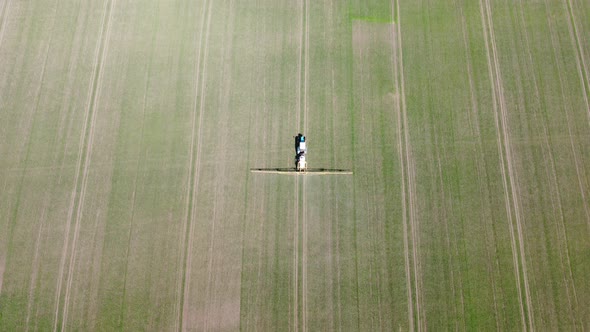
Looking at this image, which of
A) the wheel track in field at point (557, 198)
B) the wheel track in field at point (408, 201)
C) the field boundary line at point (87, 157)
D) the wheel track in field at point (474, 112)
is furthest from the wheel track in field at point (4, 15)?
the wheel track in field at point (557, 198)

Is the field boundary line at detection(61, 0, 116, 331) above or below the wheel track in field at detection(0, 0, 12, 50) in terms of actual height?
below

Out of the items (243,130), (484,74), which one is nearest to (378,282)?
(243,130)

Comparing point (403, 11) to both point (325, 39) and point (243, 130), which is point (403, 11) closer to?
point (325, 39)

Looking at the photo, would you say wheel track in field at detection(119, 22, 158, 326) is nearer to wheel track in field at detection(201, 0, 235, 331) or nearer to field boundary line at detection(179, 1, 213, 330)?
field boundary line at detection(179, 1, 213, 330)

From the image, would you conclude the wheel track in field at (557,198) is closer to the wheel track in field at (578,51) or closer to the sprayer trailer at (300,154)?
the wheel track in field at (578,51)

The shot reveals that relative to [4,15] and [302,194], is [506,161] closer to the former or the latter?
[302,194]

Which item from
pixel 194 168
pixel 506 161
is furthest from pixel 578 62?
pixel 194 168

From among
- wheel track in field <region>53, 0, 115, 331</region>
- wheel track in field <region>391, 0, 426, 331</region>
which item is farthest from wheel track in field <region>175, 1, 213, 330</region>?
wheel track in field <region>391, 0, 426, 331</region>
